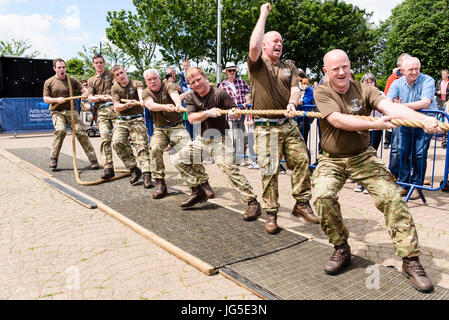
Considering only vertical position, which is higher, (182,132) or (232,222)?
(182,132)

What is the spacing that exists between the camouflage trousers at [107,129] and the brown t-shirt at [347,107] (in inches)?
195

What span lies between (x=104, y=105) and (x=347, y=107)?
539 cm

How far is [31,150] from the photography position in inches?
450

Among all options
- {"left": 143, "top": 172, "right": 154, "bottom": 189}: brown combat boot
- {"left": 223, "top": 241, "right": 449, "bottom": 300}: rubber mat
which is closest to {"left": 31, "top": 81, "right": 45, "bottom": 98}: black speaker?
{"left": 143, "top": 172, "right": 154, "bottom": 189}: brown combat boot

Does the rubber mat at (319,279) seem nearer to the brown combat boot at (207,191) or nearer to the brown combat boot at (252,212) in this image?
the brown combat boot at (252,212)

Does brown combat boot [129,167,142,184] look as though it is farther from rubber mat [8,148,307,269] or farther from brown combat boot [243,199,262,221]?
brown combat boot [243,199,262,221]

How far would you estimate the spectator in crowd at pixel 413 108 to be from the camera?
18.1 feet

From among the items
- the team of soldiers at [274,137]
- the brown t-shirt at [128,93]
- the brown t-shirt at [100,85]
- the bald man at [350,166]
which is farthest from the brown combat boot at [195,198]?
the brown t-shirt at [100,85]

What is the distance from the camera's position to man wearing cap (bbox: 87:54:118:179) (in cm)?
727

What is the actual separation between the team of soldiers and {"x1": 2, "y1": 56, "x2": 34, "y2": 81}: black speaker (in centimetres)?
1157
